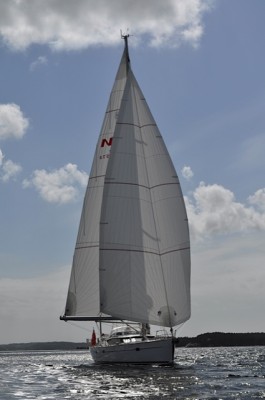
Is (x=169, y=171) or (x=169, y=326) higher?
(x=169, y=171)

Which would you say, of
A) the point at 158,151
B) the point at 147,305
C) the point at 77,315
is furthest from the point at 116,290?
the point at 158,151

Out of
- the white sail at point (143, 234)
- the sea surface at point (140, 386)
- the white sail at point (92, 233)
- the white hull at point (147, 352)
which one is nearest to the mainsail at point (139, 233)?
the white sail at point (143, 234)

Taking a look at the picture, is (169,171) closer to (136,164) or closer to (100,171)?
(136,164)

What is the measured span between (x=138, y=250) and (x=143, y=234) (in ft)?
4.31

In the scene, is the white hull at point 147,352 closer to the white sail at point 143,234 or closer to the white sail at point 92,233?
the white sail at point 143,234

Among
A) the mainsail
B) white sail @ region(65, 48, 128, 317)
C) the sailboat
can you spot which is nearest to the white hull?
the sailboat

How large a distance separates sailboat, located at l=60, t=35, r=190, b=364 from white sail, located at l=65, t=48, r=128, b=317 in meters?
0.12

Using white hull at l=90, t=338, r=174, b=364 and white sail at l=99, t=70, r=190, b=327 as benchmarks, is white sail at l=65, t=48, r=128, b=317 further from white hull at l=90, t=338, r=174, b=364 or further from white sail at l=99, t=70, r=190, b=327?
white hull at l=90, t=338, r=174, b=364

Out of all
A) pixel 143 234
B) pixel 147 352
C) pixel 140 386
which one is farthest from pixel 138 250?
pixel 140 386

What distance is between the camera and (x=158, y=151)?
49.7 metres

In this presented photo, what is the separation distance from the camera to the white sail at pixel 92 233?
2052 inches

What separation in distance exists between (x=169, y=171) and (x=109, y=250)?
25.4 feet

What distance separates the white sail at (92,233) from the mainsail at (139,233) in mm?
143

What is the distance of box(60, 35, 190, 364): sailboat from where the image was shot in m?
46.0
